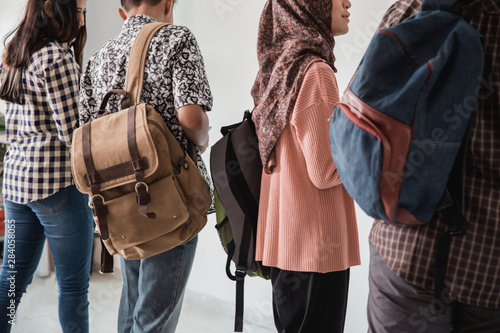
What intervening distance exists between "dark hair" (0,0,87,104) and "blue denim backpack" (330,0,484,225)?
1264 mm

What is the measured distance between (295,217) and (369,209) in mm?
471

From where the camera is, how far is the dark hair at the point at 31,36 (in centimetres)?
168

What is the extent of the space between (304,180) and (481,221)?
21.2 inches

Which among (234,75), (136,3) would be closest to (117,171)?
(136,3)

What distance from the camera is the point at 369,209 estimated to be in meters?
0.86

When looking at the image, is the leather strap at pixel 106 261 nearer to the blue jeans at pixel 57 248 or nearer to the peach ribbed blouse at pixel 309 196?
the blue jeans at pixel 57 248

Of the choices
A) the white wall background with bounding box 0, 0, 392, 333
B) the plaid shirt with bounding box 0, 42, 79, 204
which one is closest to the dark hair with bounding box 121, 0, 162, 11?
the plaid shirt with bounding box 0, 42, 79, 204

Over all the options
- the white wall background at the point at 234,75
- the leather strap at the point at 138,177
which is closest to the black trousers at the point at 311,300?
the leather strap at the point at 138,177

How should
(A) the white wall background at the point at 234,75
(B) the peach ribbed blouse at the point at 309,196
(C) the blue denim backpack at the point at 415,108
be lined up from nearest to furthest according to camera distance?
(C) the blue denim backpack at the point at 415,108 → (B) the peach ribbed blouse at the point at 309,196 → (A) the white wall background at the point at 234,75

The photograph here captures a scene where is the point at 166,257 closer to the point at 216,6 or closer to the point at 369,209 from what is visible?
the point at 369,209

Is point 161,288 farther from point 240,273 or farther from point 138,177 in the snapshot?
point 138,177

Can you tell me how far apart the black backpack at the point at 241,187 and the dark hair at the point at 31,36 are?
0.75 meters

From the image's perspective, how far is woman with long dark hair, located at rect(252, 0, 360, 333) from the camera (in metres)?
1.27

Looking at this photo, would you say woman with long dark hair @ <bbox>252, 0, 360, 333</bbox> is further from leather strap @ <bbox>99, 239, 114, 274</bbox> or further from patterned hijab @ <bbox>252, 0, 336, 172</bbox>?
leather strap @ <bbox>99, 239, 114, 274</bbox>
